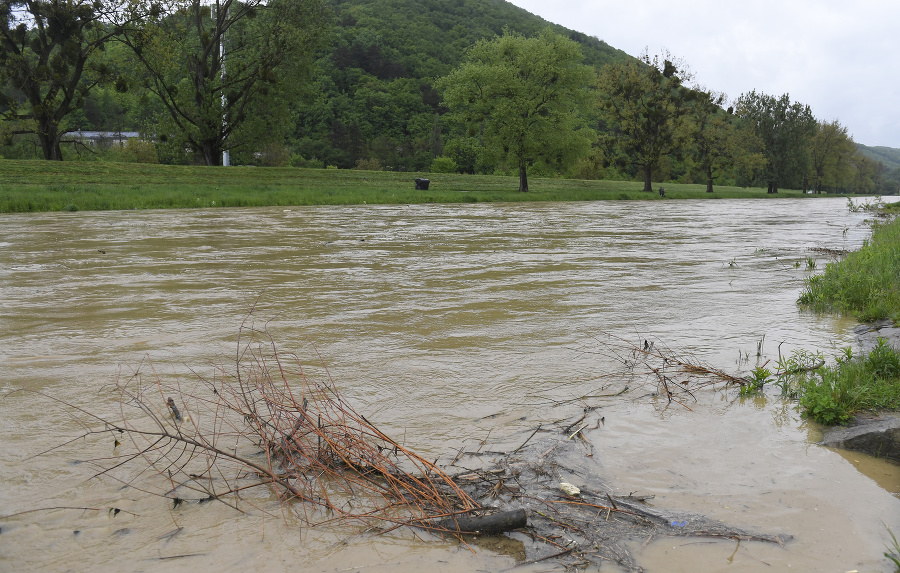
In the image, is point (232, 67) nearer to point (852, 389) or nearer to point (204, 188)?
point (204, 188)

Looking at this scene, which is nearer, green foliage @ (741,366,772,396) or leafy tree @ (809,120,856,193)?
green foliage @ (741,366,772,396)

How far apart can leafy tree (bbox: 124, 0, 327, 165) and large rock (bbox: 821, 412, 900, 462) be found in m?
37.3

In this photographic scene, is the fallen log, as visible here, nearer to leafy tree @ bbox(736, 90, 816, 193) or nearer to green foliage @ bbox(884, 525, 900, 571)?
green foliage @ bbox(884, 525, 900, 571)

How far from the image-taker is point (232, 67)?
129ft

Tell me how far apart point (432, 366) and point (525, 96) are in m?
37.0

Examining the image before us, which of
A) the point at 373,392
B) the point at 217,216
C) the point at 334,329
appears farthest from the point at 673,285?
the point at 217,216

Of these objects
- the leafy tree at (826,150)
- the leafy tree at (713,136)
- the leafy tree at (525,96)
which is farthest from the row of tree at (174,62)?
the leafy tree at (826,150)

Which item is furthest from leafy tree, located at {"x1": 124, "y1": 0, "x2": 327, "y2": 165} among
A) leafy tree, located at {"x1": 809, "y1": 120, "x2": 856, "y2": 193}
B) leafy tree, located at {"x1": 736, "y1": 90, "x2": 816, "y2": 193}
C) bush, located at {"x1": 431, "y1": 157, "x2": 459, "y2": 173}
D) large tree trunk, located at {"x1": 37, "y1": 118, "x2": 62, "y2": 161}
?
leafy tree, located at {"x1": 809, "y1": 120, "x2": 856, "y2": 193}

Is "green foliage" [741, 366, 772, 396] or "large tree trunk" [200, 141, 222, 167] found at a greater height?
"large tree trunk" [200, 141, 222, 167]

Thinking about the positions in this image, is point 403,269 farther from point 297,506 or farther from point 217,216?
point 217,216

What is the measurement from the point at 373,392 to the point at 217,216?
666 inches

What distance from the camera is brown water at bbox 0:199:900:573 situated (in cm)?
268

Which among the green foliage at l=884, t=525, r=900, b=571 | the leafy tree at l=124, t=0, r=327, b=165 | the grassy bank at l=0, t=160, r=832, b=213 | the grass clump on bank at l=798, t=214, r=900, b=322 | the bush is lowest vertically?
the green foliage at l=884, t=525, r=900, b=571

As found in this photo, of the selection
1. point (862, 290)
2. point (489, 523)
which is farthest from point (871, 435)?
point (862, 290)
